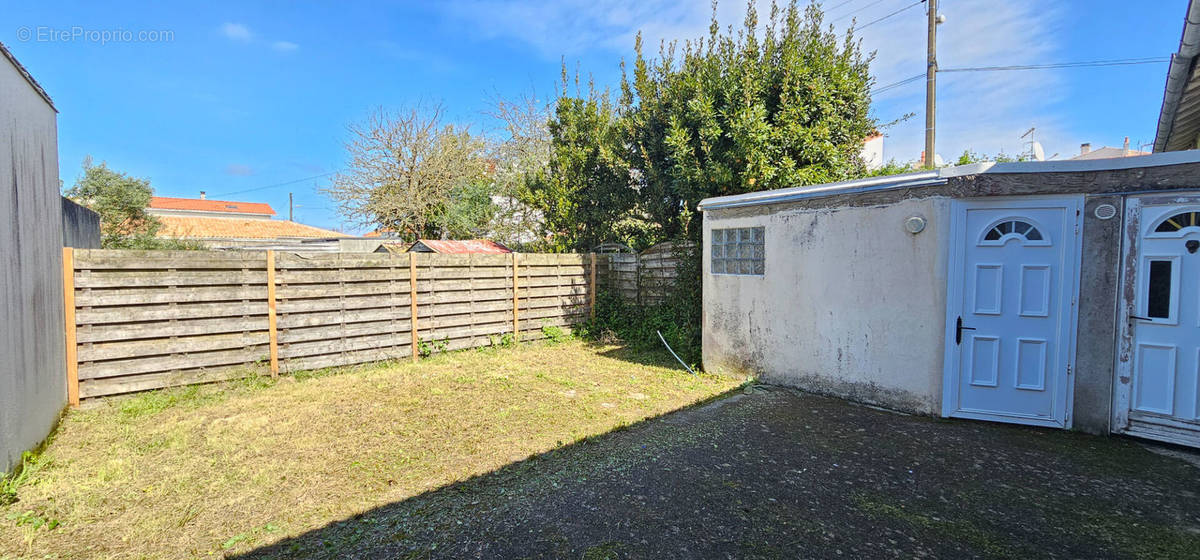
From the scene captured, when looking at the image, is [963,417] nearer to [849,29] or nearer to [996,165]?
[996,165]

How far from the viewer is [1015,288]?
4.59m

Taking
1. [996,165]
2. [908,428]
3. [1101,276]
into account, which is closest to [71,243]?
[908,428]

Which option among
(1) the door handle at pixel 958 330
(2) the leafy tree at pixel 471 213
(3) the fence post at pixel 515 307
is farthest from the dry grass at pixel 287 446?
(2) the leafy tree at pixel 471 213

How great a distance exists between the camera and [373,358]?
24.0ft

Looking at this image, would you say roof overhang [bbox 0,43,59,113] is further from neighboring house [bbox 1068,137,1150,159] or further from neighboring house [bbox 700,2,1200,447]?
neighboring house [bbox 1068,137,1150,159]

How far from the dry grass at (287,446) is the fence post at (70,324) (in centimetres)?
31

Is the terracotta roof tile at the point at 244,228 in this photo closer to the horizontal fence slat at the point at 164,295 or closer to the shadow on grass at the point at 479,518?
the horizontal fence slat at the point at 164,295

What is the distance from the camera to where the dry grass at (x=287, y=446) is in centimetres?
306

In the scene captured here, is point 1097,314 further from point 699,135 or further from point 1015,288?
point 699,135

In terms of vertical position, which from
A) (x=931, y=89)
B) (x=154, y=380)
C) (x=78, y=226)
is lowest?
(x=154, y=380)

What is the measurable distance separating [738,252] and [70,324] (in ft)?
24.2

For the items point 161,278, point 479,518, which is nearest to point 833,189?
point 479,518

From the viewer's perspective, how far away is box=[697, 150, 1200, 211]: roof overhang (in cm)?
411

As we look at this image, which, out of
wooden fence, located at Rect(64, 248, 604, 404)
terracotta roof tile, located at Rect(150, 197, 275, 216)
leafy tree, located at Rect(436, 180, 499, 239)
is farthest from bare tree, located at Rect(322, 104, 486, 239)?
terracotta roof tile, located at Rect(150, 197, 275, 216)
